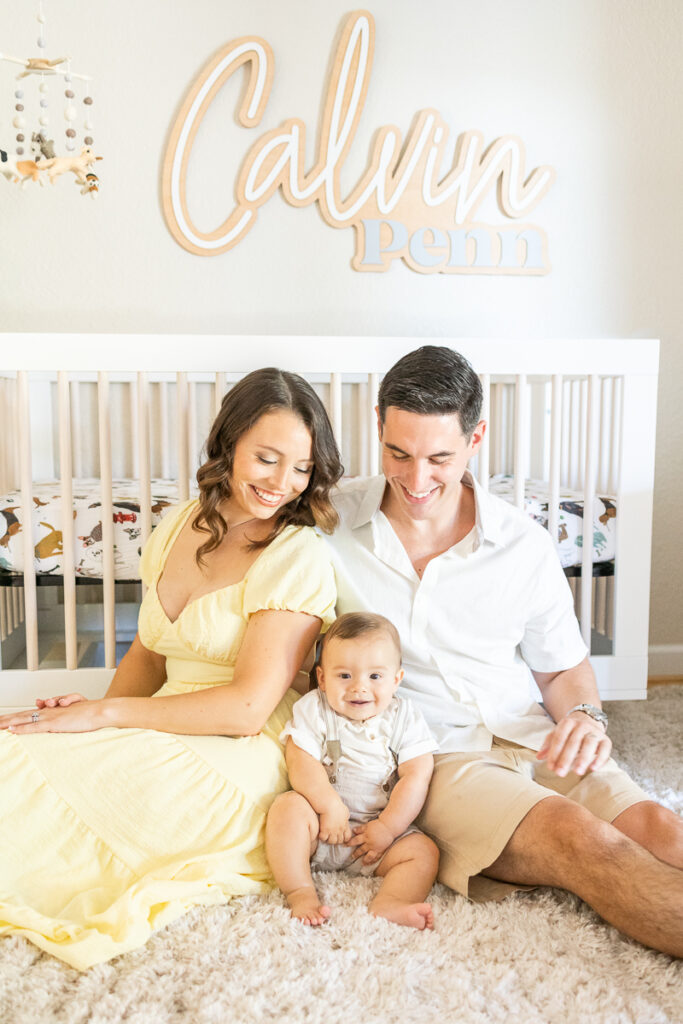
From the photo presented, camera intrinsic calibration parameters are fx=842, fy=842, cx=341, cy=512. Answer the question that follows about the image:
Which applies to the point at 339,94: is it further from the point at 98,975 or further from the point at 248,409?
the point at 98,975

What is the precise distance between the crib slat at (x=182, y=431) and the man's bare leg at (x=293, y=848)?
0.64m

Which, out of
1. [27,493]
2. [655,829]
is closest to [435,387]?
[655,829]

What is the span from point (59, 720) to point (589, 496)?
3.44ft

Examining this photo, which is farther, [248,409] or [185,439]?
[185,439]

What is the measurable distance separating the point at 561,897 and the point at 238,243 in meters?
1.74

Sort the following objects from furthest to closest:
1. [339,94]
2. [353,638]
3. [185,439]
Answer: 1. [339,94]
2. [185,439]
3. [353,638]

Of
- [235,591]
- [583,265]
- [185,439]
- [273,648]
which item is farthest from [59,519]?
[583,265]

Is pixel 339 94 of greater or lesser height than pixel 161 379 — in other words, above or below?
above

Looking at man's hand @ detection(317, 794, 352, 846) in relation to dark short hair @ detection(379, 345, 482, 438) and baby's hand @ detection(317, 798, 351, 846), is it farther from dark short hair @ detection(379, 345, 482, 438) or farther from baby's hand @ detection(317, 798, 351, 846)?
dark short hair @ detection(379, 345, 482, 438)

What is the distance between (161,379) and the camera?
2207 millimetres

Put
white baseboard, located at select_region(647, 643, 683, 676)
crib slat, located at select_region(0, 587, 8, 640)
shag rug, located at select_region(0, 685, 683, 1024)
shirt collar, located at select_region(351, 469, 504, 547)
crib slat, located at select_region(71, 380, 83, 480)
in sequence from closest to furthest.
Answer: shag rug, located at select_region(0, 685, 683, 1024) → shirt collar, located at select_region(351, 469, 504, 547) → crib slat, located at select_region(0, 587, 8, 640) → crib slat, located at select_region(71, 380, 83, 480) → white baseboard, located at select_region(647, 643, 683, 676)

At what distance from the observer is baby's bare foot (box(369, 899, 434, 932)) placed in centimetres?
108

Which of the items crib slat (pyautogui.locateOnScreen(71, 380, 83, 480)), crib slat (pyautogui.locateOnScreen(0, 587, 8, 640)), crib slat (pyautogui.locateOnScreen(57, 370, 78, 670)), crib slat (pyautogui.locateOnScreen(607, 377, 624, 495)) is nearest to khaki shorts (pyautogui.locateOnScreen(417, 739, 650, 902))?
crib slat (pyautogui.locateOnScreen(607, 377, 624, 495))

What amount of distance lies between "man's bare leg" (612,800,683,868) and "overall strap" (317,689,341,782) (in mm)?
395
